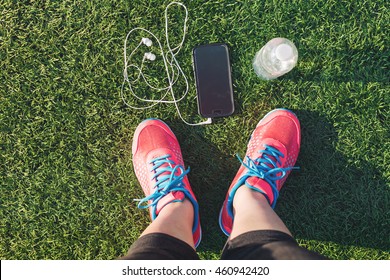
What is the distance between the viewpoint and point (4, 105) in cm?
201

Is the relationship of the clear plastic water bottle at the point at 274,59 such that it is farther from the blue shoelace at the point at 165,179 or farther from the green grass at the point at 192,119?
the blue shoelace at the point at 165,179

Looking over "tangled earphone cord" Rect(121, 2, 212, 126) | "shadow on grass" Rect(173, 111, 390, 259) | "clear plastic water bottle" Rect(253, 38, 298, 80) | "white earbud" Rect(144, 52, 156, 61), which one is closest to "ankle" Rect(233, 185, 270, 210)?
"shadow on grass" Rect(173, 111, 390, 259)

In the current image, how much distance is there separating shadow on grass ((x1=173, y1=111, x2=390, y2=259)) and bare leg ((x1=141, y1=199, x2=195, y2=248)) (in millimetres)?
248

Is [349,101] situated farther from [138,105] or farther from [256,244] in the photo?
[138,105]

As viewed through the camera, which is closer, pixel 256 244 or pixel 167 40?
pixel 256 244

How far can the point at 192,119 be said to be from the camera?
1996 mm

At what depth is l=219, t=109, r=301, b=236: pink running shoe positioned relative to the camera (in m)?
1.90

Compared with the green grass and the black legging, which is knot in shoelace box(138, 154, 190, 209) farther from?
the black legging

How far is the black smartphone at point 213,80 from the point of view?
6.39ft

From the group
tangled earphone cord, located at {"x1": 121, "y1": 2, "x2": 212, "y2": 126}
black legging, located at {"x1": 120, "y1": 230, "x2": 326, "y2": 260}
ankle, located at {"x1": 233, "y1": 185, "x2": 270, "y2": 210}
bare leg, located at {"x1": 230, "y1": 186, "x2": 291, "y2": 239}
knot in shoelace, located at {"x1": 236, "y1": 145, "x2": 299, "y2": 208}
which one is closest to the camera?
black legging, located at {"x1": 120, "y1": 230, "x2": 326, "y2": 260}

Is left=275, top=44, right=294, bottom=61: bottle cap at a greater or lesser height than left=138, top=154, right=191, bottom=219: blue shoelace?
greater

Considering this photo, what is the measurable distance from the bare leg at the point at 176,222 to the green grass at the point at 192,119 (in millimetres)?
241
